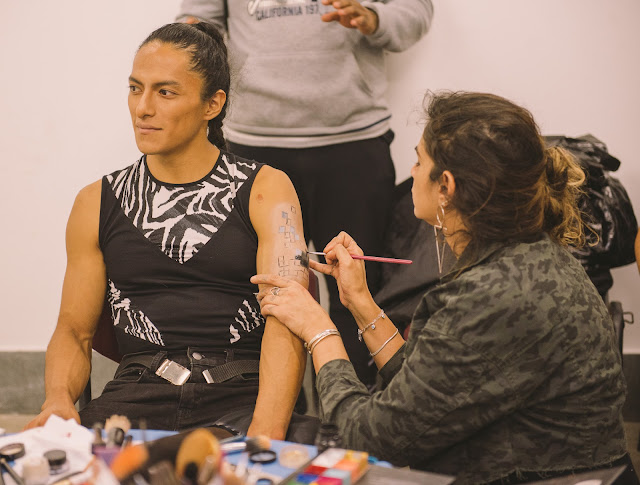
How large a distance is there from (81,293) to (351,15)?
1.19 meters

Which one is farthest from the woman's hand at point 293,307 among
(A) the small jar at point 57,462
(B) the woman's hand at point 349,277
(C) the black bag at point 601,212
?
(C) the black bag at point 601,212

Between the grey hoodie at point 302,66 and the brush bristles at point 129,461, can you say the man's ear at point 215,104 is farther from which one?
the brush bristles at point 129,461

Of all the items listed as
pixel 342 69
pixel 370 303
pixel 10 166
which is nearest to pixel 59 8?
pixel 10 166

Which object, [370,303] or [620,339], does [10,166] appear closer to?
[370,303]

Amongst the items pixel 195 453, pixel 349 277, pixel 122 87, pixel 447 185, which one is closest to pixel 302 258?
pixel 349 277

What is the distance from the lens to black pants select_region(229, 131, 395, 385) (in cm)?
254

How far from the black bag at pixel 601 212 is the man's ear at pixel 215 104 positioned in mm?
1163

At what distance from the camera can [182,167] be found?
1944 millimetres

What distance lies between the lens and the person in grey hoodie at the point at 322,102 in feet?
8.04

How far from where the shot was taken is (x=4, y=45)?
10.3ft

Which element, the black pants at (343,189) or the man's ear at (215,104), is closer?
the man's ear at (215,104)

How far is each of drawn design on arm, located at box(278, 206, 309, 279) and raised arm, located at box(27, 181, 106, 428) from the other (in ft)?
1.61

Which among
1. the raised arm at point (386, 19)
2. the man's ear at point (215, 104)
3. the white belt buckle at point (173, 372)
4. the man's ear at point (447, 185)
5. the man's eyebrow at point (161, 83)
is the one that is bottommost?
the white belt buckle at point (173, 372)

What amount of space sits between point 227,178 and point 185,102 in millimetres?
226
